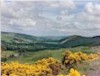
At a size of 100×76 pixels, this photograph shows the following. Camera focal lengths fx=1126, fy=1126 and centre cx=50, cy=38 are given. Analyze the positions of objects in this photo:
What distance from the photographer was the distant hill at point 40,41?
15117mm

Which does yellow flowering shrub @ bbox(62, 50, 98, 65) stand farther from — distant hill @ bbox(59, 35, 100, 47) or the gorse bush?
distant hill @ bbox(59, 35, 100, 47)

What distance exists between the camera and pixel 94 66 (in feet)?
→ 49.5

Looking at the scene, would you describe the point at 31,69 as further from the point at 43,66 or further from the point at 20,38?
the point at 20,38

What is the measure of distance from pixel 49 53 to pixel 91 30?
2.12ft

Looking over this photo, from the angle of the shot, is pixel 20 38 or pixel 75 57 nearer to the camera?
pixel 75 57

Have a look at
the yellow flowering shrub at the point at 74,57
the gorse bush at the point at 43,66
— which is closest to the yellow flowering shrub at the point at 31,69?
the gorse bush at the point at 43,66

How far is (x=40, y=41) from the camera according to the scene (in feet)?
49.9

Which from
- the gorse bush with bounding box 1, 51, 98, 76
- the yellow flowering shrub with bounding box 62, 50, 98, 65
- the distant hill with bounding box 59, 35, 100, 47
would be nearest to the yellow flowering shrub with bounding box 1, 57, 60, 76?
the gorse bush with bounding box 1, 51, 98, 76

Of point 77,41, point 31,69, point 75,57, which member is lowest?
point 31,69

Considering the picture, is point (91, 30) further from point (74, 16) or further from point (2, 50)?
point (2, 50)

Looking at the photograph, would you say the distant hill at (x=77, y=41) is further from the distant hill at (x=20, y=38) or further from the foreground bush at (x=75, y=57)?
the distant hill at (x=20, y=38)

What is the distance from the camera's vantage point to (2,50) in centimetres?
1514

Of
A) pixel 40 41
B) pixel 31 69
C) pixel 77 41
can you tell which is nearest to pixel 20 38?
pixel 40 41

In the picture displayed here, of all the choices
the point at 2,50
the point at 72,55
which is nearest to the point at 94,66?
the point at 72,55
